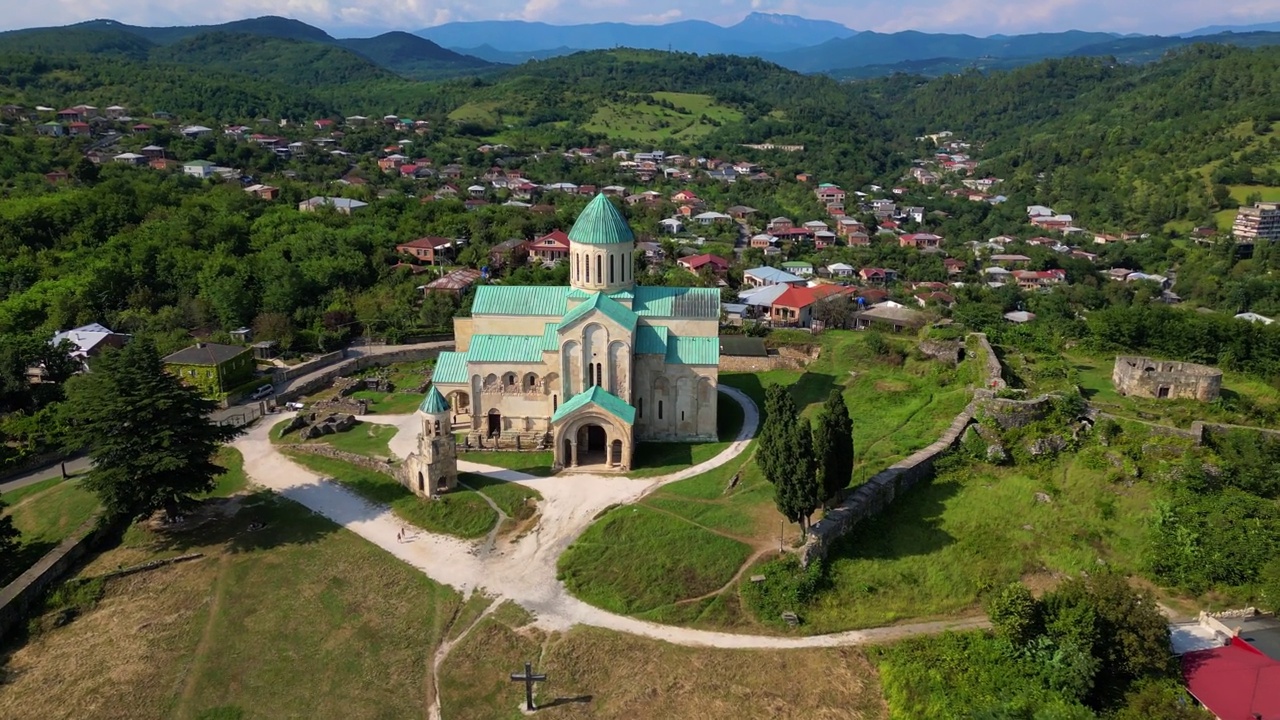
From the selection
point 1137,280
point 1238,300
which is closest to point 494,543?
point 1238,300

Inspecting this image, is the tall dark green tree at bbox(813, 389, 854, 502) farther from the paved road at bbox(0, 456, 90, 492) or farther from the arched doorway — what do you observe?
the paved road at bbox(0, 456, 90, 492)

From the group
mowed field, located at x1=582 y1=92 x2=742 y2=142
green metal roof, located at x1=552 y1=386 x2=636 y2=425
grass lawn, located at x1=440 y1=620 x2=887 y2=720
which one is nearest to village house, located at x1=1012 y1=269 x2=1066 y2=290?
green metal roof, located at x1=552 y1=386 x2=636 y2=425

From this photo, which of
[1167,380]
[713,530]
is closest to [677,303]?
[713,530]

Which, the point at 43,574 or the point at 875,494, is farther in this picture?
the point at 875,494

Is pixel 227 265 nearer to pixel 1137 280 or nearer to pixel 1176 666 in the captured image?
pixel 1176 666

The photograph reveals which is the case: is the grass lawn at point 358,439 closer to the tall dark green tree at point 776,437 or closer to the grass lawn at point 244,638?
the grass lawn at point 244,638

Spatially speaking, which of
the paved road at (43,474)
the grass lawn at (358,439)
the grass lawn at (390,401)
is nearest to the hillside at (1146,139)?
the grass lawn at (390,401)

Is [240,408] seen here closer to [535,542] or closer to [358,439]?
[358,439]
